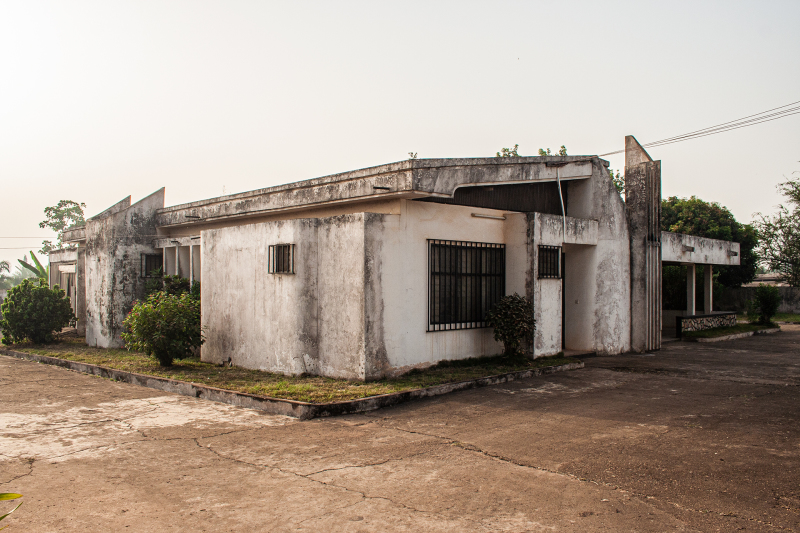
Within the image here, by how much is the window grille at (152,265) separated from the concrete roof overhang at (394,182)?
142 centimetres

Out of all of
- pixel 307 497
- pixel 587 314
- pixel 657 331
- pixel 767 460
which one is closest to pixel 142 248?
pixel 587 314

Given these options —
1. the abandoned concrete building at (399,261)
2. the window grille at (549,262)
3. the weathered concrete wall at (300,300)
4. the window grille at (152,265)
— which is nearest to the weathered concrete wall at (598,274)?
the abandoned concrete building at (399,261)

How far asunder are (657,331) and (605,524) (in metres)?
11.8

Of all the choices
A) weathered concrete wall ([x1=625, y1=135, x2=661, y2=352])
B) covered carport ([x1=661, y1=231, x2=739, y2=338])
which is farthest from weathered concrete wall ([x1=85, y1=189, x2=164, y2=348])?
covered carport ([x1=661, y1=231, x2=739, y2=338])

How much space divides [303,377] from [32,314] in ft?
32.6

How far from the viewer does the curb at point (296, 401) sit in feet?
24.7

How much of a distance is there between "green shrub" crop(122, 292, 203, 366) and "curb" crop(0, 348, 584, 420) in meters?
0.78

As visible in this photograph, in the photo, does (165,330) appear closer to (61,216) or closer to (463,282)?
(463,282)

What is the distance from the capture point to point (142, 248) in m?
15.4

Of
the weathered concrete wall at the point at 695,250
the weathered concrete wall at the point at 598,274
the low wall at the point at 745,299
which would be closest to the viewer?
the weathered concrete wall at the point at 598,274

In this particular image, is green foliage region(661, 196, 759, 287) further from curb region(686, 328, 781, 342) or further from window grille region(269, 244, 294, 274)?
window grille region(269, 244, 294, 274)

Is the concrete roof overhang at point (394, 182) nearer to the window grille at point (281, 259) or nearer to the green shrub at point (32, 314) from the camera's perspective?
the window grille at point (281, 259)

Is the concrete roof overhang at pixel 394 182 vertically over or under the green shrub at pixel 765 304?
over

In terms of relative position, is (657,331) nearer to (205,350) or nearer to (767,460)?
(767,460)
